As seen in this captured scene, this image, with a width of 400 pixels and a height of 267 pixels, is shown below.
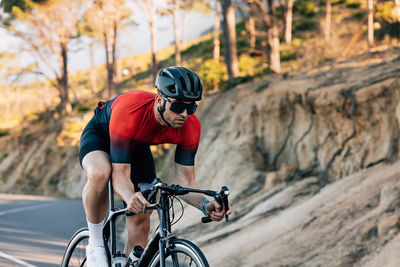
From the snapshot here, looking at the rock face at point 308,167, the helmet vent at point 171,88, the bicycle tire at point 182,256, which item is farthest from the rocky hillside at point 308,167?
the helmet vent at point 171,88

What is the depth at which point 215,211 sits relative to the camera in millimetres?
3650

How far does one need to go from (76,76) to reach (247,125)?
252ft

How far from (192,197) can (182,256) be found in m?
0.54

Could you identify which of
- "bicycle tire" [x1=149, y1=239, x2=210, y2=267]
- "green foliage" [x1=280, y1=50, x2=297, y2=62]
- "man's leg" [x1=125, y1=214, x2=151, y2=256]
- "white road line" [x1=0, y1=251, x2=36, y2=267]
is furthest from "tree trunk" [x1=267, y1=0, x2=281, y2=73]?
"bicycle tire" [x1=149, y1=239, x2=210, y2=267]

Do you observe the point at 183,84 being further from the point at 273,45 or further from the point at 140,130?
the point at 273,45

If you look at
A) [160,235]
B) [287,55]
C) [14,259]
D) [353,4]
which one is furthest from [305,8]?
[160,235]

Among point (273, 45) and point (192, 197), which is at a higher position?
point (192, 197)

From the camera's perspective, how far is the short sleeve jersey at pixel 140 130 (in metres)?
3.86

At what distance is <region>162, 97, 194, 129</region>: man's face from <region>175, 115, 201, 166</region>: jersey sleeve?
0.20m

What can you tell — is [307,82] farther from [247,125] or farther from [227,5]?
[227,5]

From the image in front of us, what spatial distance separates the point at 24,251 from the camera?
8469mm

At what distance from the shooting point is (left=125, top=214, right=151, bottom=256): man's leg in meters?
4.32

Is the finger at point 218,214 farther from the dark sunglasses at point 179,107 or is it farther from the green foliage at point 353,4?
the green foliage at point 353,4

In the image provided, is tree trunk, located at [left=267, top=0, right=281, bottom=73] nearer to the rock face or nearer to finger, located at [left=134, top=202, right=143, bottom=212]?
the rock face
